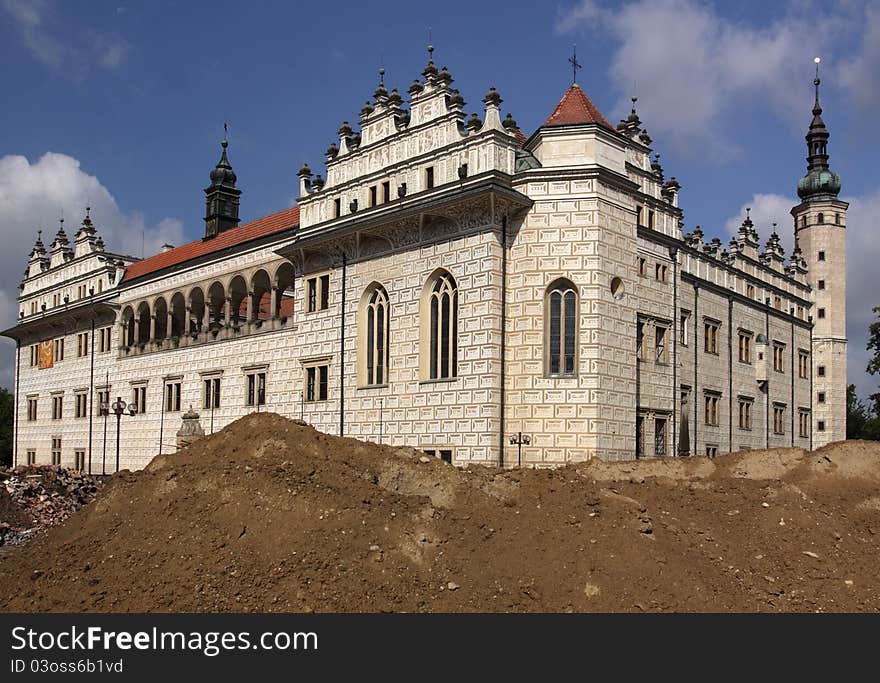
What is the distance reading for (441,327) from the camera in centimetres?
3431

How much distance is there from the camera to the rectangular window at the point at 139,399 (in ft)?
172

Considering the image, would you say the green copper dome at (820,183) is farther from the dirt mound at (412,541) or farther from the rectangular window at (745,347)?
the dirt mound at (412,541)

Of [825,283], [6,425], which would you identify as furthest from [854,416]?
[6,425]

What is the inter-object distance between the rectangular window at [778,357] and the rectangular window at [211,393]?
2960 cm

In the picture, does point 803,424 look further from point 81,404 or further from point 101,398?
point 81,404

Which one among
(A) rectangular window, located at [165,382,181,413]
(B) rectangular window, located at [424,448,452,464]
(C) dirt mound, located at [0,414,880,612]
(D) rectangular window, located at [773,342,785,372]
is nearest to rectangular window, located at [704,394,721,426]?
(D) rectangular window, located at [773,342,785,372]

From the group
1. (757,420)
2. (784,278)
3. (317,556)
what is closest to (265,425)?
(317,556)

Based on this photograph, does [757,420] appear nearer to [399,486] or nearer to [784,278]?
[784,278]

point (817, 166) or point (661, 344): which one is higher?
point (817, 166)

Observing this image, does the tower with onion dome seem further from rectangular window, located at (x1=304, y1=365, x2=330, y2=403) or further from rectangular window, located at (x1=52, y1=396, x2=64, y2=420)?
rectangular window, located at (x1=52, y1=396, x2=64, y2=420)

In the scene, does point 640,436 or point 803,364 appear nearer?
point 640,436

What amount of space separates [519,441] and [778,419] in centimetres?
2382

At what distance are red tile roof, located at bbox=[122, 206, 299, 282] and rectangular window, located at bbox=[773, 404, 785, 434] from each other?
27.2 metres

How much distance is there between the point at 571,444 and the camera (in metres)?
31.2
